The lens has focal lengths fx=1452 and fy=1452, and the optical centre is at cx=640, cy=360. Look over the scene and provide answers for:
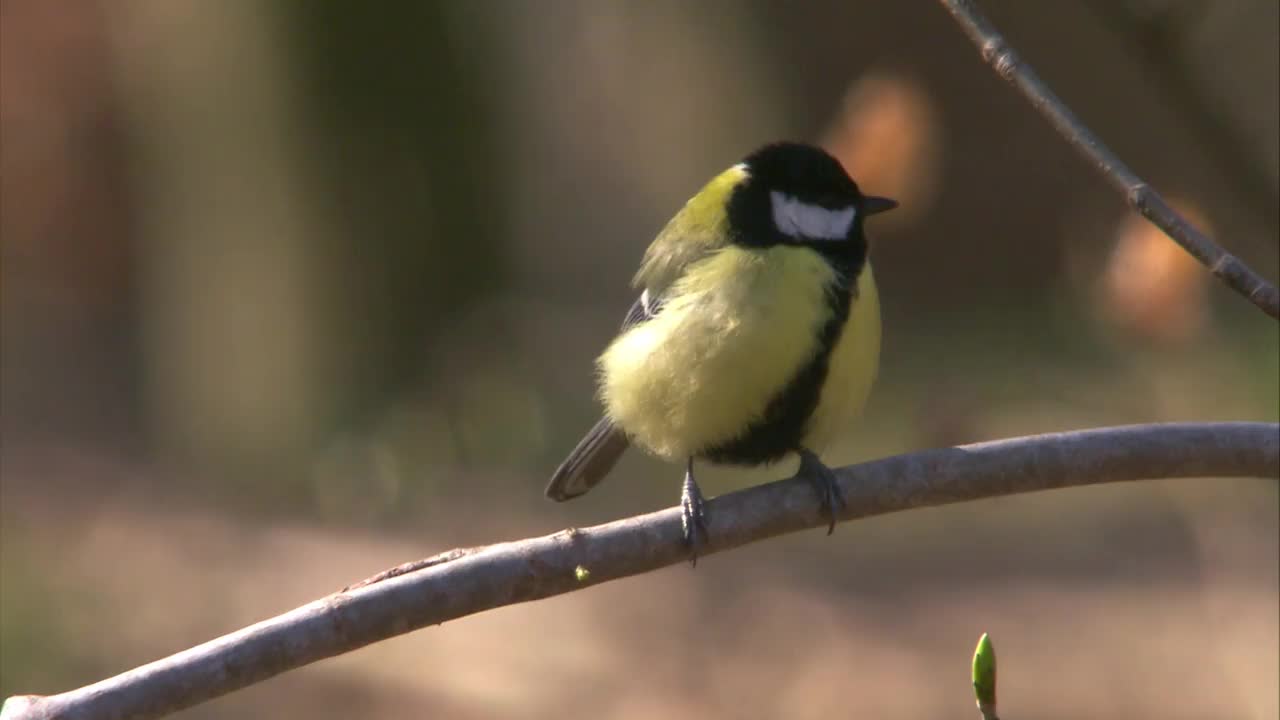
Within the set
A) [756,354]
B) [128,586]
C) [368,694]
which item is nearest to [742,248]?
[756,354]

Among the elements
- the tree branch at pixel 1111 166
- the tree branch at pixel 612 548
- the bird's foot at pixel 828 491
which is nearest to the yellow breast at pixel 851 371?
the bird's foot at pixel 828 491

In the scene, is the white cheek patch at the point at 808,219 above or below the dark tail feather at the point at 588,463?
above

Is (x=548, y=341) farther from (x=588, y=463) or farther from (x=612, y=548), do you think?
(x=612, y=548)

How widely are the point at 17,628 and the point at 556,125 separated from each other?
482 centimetres

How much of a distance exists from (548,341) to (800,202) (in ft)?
18.8

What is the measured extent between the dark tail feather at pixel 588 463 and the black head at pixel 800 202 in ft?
1.85

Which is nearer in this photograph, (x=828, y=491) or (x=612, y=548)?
(x=612, y=548)

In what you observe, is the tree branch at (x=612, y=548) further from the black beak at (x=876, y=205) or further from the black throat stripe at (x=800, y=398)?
the black beak at (x=876, y=205)

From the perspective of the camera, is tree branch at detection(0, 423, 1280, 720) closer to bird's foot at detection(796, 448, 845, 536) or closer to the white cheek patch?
bird's foot at detection(796, 448, 845, 536)

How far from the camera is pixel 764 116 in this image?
29.0ft

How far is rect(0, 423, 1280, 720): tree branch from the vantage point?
5.32 ft

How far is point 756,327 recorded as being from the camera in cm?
248

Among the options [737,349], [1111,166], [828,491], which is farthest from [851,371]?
[1111,166]

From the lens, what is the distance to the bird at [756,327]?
2496 millimetres
